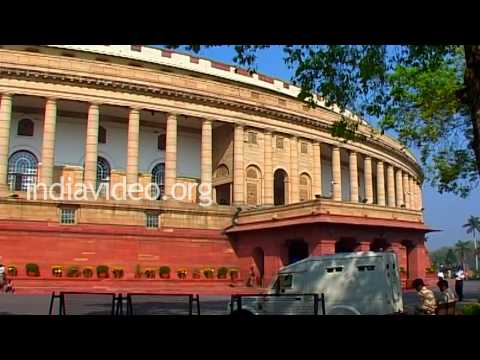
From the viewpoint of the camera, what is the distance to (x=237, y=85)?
4762 cm

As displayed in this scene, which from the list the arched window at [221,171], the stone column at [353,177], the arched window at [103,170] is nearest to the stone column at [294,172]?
the arched window at [221,171]

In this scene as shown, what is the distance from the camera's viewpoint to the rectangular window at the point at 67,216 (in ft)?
124

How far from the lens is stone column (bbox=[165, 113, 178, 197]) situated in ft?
142

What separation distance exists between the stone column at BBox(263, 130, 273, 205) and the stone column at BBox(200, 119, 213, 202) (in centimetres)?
528

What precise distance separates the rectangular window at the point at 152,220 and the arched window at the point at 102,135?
353 inches

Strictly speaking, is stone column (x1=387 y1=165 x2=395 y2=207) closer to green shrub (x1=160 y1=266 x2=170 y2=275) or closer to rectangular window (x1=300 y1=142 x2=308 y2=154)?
rectangular window (x1=300 y1=142 x2=308 y2=154)

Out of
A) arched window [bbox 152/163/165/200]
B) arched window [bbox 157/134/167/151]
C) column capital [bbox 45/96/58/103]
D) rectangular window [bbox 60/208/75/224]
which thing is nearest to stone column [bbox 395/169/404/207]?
arched window [bbox 152/163/165/200]

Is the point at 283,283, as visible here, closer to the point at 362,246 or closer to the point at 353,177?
the point at 362,246

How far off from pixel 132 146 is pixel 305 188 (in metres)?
17.7

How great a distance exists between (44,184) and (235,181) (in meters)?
15.1

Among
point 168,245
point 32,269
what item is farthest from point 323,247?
point 32,269

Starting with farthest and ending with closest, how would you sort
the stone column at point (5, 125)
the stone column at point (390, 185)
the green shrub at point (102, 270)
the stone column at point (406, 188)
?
the stone column at point (406, 188)
the stone column at point (390, 185)
the stone column at point (5, 125)
the green shrub at point (102, 270)

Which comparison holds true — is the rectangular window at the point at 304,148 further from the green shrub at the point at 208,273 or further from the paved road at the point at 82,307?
the paved road at the point at 82,307
